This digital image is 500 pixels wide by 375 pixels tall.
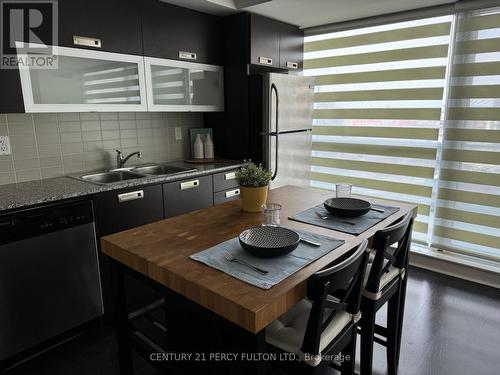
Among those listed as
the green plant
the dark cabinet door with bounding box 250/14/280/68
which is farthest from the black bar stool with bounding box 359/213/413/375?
the dark cabinet door with bounding box 250/14/280/68

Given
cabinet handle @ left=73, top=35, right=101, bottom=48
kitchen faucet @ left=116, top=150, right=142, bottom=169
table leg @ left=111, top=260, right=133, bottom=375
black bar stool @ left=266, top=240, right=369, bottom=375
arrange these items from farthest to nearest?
kitchen faucet @ left=116, top=150, right=142, bottom=169, cabinet handle @ left=73, top=35, right=101, bottom=48, table leg @ left=111, top=260, right=133, bottom=375, black bar stool @ left=266, top=240, right=369, bottom=375

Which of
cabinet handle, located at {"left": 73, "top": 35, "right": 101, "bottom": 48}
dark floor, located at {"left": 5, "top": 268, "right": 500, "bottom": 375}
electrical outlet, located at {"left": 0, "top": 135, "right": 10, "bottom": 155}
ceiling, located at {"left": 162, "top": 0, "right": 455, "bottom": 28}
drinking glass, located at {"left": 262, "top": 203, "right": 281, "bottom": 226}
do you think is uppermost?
ceiling, located at {"left": 162, "top": 0, "right": 455, "bottom": 28}

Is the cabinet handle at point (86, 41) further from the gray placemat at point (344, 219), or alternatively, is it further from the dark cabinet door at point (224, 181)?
the gray placemat at point (344, 219)

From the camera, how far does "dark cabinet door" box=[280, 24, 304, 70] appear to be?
340cm

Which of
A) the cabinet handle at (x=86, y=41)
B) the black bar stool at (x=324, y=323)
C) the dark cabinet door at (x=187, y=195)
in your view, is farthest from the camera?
the dark cabinet door at (x=187, y=195)

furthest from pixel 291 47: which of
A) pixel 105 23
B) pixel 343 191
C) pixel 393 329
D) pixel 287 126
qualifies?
pixel 393 329

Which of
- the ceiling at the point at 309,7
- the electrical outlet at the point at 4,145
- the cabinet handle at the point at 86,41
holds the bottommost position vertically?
the electrical outlet at the point at 4,145

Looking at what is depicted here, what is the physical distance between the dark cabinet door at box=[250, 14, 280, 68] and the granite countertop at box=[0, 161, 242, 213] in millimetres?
1289

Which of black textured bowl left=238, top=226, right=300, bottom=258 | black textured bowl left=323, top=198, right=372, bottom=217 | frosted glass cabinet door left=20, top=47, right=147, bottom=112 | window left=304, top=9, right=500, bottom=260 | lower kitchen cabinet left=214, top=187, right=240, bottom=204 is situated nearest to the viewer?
black textured bowl left=238, top=226, right=300, bottom=258

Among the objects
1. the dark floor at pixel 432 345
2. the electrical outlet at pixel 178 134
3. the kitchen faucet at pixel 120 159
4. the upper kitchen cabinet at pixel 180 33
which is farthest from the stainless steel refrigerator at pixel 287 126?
the dark floor at pixel 432 345

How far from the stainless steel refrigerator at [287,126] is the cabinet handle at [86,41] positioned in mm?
1346

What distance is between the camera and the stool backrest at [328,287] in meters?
1.08

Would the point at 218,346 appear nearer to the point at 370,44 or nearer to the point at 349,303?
the point at 349,303

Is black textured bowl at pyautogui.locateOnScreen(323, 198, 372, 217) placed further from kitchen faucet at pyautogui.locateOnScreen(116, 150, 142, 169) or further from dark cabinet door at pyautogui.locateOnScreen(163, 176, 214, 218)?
kitchen faucet at pyautogui.locateOnScreen(116, 150, 142, 169)
